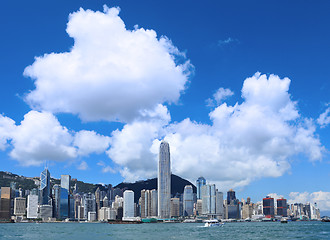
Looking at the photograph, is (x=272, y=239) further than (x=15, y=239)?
No

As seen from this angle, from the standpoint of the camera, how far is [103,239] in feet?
446

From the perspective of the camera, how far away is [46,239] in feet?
461

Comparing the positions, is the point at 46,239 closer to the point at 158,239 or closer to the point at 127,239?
the point at 127,239

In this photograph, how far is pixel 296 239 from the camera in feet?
421

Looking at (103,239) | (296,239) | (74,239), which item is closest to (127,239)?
(103,239)

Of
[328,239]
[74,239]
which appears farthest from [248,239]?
[74,239]

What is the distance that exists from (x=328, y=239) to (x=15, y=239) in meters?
115

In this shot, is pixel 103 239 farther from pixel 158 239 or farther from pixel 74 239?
pixel 158 239

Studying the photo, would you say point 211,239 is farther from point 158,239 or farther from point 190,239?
point 158,239

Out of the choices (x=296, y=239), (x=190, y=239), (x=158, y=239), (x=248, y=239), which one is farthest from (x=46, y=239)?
(x=296, y=239)

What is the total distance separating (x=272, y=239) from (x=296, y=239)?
807cm

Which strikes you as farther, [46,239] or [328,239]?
[46,239]

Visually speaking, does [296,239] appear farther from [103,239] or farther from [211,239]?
[103,239]

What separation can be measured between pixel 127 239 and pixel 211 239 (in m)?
30.8
